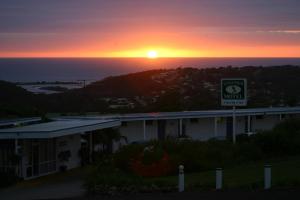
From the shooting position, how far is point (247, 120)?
1900 inches

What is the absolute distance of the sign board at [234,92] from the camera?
2955 centimetres

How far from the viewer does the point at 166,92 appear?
8706cm

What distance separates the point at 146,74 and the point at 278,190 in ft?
352

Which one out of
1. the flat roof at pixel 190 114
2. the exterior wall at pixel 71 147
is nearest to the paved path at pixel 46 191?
the exterior wall at pixel 71 147

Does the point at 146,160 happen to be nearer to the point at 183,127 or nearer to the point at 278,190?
the point at 278,190

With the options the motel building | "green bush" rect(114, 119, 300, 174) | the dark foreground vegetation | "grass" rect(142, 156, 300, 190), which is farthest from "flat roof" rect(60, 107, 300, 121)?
"grass" rect(142, 156, 300, 190)

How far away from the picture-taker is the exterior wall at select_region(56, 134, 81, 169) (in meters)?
32.1

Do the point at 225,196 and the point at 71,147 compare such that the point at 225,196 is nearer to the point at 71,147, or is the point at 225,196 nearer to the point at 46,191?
the point at 46,191

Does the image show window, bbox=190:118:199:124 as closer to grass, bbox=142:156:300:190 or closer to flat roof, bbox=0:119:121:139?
flat roof, bbox=0:119:121:139

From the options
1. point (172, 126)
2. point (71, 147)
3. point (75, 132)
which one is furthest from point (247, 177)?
point (172, 126)

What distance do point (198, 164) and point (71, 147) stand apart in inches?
398

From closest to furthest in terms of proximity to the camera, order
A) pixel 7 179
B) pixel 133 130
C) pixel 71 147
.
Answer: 1. pixel 7 179
2. pixel 71 147
3. pixel 133 130

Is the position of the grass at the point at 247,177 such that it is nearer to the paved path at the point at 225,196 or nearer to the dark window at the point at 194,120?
the paved path at the point at 225,196

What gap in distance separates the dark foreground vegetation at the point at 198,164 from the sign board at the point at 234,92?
1758 mm
